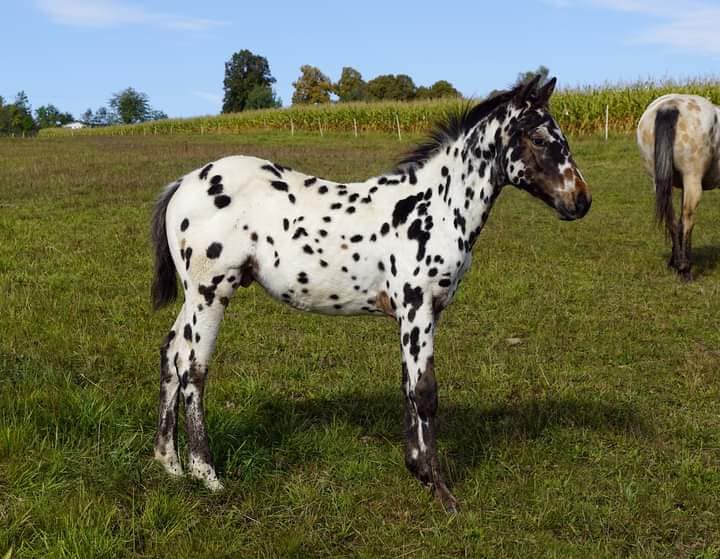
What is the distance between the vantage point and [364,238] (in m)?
4.62

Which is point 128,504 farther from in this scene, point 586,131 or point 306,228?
point 586,131

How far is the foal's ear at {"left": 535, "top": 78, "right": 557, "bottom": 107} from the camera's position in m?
4.46

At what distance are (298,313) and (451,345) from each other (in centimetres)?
209

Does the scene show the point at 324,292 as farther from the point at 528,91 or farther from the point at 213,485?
the point at 528,91

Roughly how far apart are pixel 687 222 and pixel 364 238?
26.2 ft

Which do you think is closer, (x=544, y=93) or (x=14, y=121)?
(x=544, y=93)

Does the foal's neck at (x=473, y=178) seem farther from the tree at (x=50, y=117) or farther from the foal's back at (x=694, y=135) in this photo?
the tree at (x=50, y=117)

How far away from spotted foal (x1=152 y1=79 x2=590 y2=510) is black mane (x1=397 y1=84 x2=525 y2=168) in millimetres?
15

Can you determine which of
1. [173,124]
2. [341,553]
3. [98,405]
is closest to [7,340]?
[98,405]

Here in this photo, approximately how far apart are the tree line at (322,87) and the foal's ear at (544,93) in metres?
80.4

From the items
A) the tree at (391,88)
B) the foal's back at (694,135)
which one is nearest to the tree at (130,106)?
the tree at (391,88)

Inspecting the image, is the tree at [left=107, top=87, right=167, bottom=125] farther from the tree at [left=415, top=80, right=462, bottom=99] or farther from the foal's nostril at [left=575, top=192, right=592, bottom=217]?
the foal's nostril at [left=575, top=192, right=592, bottom=217]

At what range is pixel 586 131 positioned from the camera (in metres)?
32.4

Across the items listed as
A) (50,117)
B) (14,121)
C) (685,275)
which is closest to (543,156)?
(685,275)
